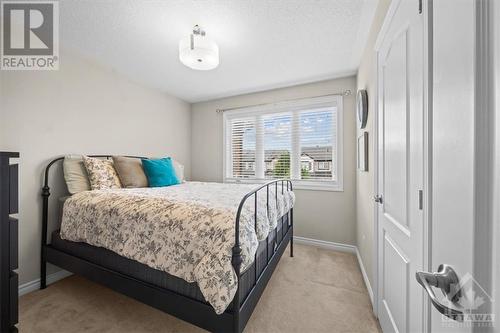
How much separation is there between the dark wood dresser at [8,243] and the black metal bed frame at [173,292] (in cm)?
49

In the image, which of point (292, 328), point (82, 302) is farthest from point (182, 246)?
point (82, 302)

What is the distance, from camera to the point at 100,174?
7.14ft

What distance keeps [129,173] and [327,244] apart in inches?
111

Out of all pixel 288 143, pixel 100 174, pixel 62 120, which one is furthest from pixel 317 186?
pixel 62 120

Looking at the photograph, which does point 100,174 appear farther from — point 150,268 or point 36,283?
point 150,268

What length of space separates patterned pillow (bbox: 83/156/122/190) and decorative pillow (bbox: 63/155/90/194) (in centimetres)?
7

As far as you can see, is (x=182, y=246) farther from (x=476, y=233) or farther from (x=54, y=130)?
(x=54, y=130)

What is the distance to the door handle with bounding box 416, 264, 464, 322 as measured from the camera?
0.43 meters

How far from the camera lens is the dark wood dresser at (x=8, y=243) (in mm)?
1101

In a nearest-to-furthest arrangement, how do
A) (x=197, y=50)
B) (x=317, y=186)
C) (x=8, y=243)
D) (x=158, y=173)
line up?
(x=8, y=243), (x=197, y=50), (x=158, y=173), (x=317, y=186)

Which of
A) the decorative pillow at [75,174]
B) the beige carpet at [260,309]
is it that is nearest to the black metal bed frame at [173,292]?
the decorative pillow at [75,174]

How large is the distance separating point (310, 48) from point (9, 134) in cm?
302

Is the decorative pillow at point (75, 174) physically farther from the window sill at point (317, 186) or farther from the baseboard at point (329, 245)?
the baseboard at point (329, 245)

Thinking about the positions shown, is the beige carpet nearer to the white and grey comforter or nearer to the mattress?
the mattress
